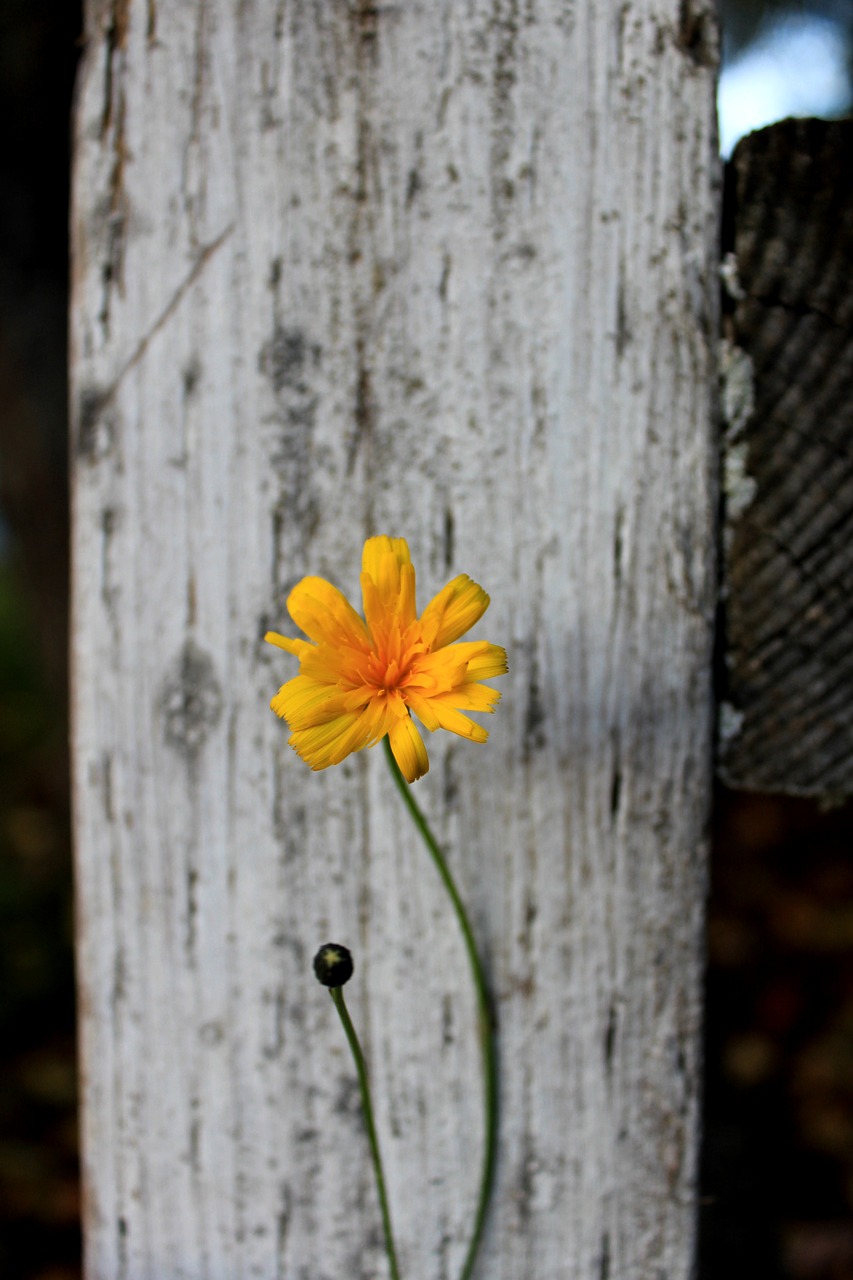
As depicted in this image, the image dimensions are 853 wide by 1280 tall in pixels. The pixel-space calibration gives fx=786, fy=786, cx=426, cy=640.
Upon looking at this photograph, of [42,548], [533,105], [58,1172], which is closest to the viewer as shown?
[533,105]

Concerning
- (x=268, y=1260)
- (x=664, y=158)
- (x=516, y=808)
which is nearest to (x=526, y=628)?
(x=516, y=808)

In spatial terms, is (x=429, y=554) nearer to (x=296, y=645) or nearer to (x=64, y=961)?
(x=296, y=645)

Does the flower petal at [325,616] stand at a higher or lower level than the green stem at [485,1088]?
higher

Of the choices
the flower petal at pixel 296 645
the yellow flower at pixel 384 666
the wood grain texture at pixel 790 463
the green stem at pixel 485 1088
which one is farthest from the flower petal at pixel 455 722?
the wood grain texture at pixel 790 463

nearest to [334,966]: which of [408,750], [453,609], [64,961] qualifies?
[408,750]

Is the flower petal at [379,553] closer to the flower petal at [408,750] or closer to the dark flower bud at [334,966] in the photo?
the flower petal at [408,750]

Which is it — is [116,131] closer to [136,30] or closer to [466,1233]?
[136,30]

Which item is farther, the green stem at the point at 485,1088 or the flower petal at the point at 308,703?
the green stem at the point at 485,1088
